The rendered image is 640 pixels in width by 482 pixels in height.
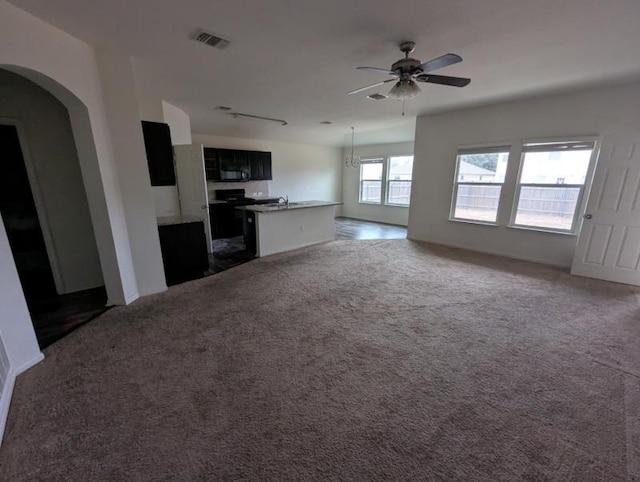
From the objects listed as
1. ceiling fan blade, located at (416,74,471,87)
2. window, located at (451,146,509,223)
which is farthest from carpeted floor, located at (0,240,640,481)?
ceiling fan blade, located at (416,74,471,87)

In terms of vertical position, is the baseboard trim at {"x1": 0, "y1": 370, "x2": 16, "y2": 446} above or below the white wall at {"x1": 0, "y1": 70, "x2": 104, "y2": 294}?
below

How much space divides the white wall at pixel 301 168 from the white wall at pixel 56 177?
410 centimetres

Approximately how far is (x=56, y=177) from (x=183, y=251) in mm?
1561

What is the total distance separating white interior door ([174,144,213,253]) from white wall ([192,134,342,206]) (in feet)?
8.03

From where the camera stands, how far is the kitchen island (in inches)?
189

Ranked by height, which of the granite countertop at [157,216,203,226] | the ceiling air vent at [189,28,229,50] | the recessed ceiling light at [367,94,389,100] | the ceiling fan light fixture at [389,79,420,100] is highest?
the recessed ceiling light at [367,94,389,100]

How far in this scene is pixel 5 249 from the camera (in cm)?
193

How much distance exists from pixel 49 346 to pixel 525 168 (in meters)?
6.54

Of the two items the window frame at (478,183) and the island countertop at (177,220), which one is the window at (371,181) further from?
the island countertop at (177,220)

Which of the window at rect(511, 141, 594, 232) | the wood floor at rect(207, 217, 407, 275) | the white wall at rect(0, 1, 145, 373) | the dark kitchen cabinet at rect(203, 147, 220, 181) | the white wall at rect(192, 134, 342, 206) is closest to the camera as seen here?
the white wall at rect(0, 1, 145, 373)

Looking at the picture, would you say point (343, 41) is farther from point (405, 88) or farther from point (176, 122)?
point (176, 122)

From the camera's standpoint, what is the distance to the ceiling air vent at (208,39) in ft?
7.54

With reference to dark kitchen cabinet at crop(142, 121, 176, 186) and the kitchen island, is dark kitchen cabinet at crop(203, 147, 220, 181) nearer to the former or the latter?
the kitchen island

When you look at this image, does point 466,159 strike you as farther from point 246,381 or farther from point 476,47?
point 246,381
